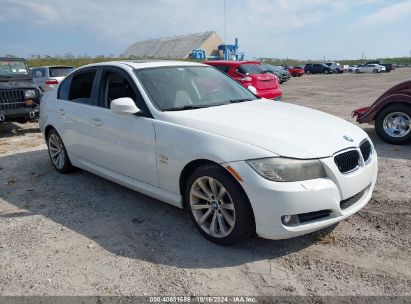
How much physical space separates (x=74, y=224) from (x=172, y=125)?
1605mm

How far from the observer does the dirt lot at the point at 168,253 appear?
2.88 meters

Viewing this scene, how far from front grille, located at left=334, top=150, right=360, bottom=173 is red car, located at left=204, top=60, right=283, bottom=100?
7382 millimetres

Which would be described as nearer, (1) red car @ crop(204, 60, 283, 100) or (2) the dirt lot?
(2) the dirt lot

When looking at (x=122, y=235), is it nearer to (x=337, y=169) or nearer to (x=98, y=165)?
(x=98, y=165)

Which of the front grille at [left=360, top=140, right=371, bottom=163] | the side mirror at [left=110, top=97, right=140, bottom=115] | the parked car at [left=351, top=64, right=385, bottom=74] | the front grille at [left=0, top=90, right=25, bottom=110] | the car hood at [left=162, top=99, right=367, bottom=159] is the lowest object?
the parked car at [left=351, top=64, right=385, bottom=74]

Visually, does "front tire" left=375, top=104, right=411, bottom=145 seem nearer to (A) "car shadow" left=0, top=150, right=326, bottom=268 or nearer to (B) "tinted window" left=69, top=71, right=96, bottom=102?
(A) "car shadow" left=0, top=150, right=326, bottom=268

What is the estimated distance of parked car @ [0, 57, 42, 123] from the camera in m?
9.12

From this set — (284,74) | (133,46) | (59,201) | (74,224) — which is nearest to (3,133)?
(59,201)

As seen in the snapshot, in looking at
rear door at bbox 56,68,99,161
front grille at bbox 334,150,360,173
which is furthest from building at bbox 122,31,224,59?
front grille at bbox 334,150,360,173

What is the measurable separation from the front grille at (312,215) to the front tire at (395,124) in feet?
15.1

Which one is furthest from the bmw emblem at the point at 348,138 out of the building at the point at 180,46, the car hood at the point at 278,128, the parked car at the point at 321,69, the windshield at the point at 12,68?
the building at the point at 180,46

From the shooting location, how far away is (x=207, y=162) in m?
3.34

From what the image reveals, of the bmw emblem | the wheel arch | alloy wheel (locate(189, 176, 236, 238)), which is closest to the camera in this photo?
alloy wheel (locate(189, 176, 236, 238))

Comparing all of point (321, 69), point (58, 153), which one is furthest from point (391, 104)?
point (321, 69)
